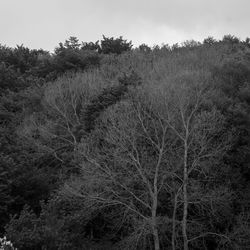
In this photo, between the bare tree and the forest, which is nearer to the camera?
the forest

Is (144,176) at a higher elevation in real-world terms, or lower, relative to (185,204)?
higher

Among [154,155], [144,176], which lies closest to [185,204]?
[144,176]

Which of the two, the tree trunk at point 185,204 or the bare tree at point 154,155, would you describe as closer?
the tree trunk at point 185,204

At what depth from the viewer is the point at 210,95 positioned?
2209cm

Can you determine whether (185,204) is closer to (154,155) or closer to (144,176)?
(144,176)

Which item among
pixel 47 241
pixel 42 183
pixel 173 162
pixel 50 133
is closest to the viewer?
pixel 47 241

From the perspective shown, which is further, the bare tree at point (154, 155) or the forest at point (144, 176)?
the bare tree at point (154, 155)

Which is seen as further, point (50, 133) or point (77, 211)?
point (50, 133)

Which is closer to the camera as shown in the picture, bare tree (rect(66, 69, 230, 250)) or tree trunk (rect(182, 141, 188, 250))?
tree trunk (rect(182, 141, 188, 250))

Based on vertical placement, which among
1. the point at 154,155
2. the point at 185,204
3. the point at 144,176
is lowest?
the point at 185,204

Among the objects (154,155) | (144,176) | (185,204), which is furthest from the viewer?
(154,155)

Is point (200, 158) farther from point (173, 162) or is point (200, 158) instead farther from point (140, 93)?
point (140, 93)

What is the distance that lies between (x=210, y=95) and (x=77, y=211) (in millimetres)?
8710

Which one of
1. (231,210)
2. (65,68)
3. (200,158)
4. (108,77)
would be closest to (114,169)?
(200,158)
